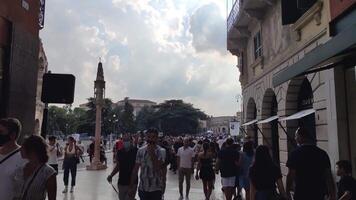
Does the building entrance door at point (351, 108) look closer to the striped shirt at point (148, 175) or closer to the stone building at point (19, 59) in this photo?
the striped shirt at point (148, 175)

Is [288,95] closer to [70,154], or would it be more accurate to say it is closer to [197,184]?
[197,184]

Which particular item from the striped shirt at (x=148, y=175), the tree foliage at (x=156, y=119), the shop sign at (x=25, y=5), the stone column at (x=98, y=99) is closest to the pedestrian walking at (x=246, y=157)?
the striped shirt at (x=148, y=175)

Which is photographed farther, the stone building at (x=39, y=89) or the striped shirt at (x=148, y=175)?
the stone building at (x=39, y=89)

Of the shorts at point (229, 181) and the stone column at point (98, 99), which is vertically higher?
the stone column at point (98, 99)

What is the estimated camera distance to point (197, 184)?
15.8 m

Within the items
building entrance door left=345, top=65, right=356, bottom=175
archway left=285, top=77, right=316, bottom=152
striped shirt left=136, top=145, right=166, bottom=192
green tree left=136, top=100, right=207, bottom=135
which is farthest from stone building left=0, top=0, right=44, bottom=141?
green tree left=136, top=100, right=207, bottom=135

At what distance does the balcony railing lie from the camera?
61.6 ft

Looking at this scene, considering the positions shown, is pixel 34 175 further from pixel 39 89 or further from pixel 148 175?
pixel 39 89

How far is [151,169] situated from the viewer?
677 cm

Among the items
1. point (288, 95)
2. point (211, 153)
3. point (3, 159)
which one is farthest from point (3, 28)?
point (288, 95)

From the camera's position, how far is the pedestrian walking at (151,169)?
6734mm

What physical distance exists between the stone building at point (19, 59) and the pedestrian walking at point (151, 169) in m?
2.16

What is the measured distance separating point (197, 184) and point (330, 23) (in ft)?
27.9

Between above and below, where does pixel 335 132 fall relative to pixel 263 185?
above
